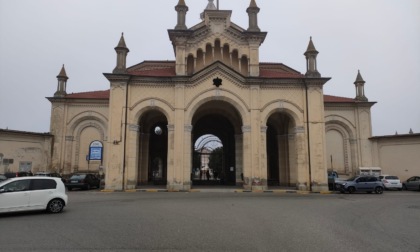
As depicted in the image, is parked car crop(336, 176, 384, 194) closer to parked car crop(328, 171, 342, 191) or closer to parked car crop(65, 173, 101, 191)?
parked car crop(328, 171, 342, 191)

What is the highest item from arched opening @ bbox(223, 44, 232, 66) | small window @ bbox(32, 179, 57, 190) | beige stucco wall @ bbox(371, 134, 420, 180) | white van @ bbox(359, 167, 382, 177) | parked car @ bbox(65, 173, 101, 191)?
arched opening @ bbox(223, 44, 232, 66)

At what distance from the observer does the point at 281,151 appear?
31.3 m

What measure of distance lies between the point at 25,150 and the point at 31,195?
2286cm

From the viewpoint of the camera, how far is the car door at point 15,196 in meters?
12.0

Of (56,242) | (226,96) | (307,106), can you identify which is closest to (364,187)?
(307,106)

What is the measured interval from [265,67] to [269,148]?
28.3 feet

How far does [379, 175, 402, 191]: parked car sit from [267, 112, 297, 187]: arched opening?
28.3 feet

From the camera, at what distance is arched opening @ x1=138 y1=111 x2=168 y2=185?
103ft

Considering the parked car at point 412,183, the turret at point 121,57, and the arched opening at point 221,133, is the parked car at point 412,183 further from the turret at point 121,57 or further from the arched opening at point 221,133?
the turret at point 121,57

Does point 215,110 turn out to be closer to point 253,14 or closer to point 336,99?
point 253,14

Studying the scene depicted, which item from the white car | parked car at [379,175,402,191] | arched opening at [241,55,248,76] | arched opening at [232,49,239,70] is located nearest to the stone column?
arched opening at [241,55,248,76]

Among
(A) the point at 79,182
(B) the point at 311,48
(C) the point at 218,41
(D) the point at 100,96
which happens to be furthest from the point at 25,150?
(B) the point at 311,48

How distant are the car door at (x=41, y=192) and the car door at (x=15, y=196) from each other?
7.2 inches

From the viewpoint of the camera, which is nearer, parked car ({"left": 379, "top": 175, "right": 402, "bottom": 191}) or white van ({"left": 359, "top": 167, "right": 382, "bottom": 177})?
parked car ({"left": 379, "top": 175, "right": 402, "bottom": 191})
